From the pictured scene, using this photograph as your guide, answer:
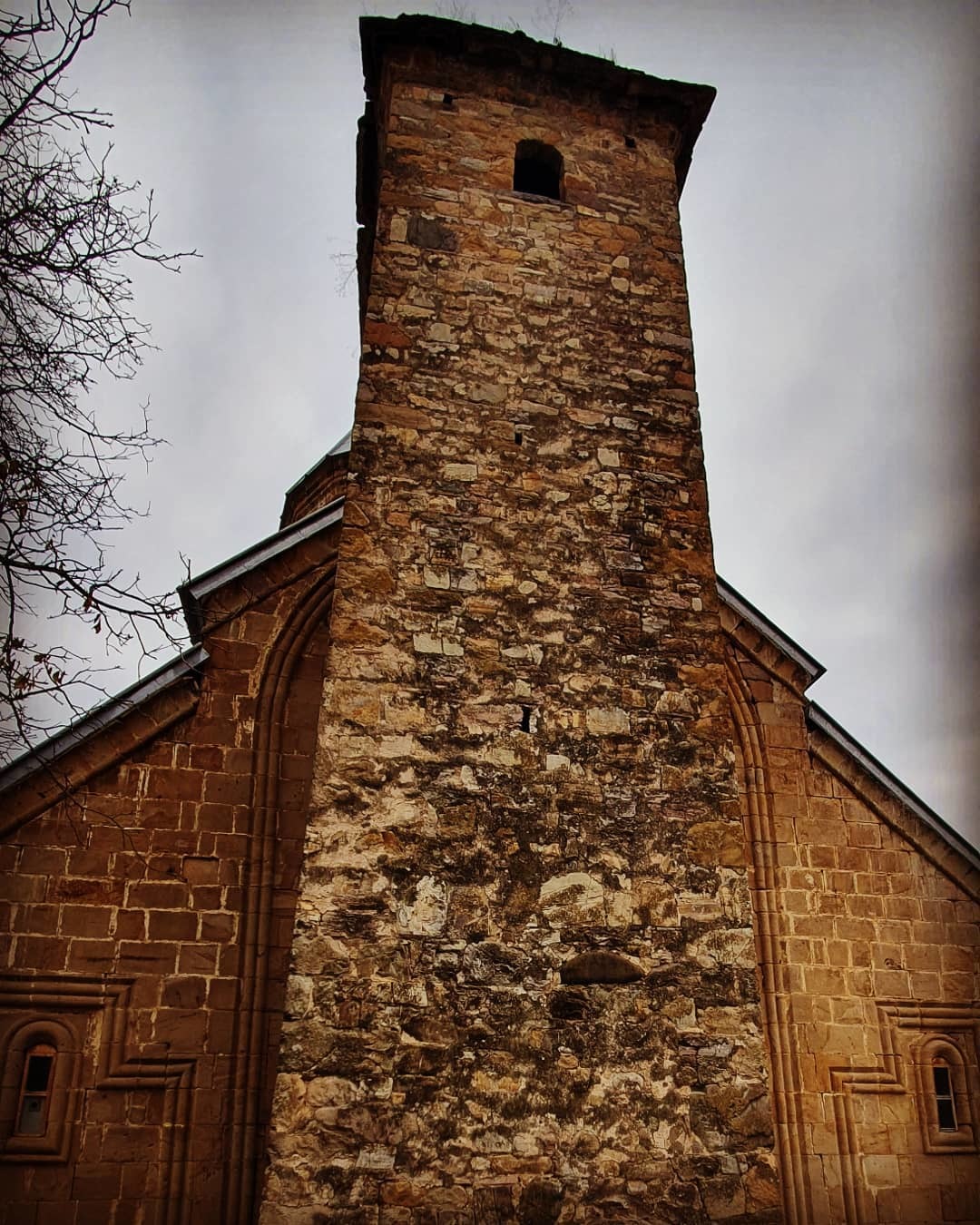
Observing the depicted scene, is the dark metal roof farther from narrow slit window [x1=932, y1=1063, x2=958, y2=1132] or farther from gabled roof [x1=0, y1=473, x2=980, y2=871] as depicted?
narrow slit window [x1=932, y1=1063, x2=958, y2=1132]

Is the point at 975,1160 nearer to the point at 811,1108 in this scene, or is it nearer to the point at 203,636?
the point at 811,1108

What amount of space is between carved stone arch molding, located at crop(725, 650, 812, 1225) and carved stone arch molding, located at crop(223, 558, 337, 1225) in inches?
129

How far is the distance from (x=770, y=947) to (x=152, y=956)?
176 inches

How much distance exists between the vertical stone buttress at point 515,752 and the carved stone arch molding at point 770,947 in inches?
59.8

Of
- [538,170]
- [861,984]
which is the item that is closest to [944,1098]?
[861,984]

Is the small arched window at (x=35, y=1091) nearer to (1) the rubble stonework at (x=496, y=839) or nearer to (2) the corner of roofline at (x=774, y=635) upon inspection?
(1) the rubble stonework at (x=496, y=839)

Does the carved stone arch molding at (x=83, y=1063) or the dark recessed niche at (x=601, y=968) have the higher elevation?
the dark recessed niche at (x=601, y=968)

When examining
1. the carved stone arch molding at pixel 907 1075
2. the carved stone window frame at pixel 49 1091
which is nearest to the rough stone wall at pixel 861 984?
the carved stone arch molding at pixel 907 1075

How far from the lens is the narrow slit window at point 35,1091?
6.45 metres

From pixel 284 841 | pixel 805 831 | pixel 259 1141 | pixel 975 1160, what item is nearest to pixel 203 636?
pixel 284 841

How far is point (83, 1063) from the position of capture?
6641mm

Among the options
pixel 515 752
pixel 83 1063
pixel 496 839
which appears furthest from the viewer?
pixel 83 1063

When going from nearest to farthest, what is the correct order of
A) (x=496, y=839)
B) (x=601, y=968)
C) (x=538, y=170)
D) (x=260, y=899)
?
(x=601, y=968) → (x=496, y=839) → (x=260, y=899) → (x=538, y=170)

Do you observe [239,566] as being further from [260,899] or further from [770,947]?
[770,947]
